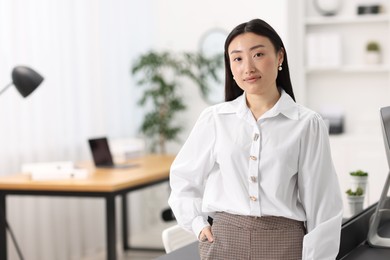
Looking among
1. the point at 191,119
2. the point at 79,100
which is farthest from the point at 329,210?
the point at 191,119

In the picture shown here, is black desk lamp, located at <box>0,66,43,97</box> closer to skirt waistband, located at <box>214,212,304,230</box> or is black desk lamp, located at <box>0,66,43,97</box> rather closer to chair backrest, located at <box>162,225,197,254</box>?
chair backrest, located at <box>162,225,197,254</box>

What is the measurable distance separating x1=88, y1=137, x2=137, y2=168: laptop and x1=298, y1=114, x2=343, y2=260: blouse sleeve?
120 inches

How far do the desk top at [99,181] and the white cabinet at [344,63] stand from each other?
1990mm

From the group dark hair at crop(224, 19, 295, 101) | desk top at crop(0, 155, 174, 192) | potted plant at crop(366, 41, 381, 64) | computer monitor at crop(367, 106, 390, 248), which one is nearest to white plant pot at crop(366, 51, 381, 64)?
potted plant at crop(366, 41, 381, 64)

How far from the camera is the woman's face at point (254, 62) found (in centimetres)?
165

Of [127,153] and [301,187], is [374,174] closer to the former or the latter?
[127,153]

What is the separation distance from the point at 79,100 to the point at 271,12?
182 cm

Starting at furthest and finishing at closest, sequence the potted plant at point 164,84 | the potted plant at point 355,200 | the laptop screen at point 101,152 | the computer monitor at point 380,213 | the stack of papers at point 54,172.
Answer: the potted plant at point 164,84, the laptop screen at point 101,152, the stack of papers at point 54,172, the potted plant at point 355,200, the computer monitor at point 380,213

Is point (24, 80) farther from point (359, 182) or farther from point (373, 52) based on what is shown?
point (373, 52)

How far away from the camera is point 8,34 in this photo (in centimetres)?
450

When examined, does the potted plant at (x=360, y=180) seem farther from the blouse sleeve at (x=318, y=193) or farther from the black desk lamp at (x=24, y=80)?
the black desk lamp at (x=24, y=80)

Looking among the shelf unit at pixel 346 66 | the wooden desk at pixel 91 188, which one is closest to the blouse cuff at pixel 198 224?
the wooden desk at pixel 91 188

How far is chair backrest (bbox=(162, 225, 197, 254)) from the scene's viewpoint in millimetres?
2545

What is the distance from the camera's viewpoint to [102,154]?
4.71 m
